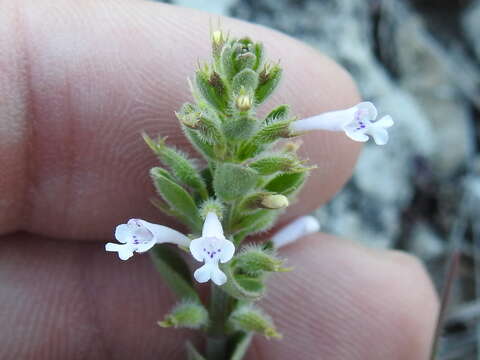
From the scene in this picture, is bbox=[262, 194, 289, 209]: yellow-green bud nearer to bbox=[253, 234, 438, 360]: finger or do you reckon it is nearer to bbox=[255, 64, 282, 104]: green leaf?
bbox=[255, 64, 282, 104]: green leaf

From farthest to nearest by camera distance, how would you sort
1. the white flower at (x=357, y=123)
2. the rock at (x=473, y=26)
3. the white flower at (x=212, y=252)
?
the rock at (x=473, y=26) < the white flower at (x=357, y=123) < the white flower at (x=212, y=252)

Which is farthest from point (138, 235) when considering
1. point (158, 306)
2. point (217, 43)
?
point (158, 306)

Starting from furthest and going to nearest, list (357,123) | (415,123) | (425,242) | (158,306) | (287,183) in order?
1. (415,123)
2. (425,242)
3. (158,306)
4. (287,183)
5. (357,123)

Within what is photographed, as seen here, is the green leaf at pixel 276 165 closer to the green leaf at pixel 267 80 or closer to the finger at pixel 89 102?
the green leaf at pixel 267 80

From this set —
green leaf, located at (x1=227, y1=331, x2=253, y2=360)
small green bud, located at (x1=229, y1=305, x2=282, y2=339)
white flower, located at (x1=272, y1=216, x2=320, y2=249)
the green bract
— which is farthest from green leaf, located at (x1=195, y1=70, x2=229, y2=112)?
green leaf, located at (x1=227, y1=331, x2=253, y2=360)

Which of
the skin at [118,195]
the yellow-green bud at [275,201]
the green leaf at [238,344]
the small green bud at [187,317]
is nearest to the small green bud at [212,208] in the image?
the yellow-green bud at [275,201]

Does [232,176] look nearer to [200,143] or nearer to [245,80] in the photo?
[200,143]
